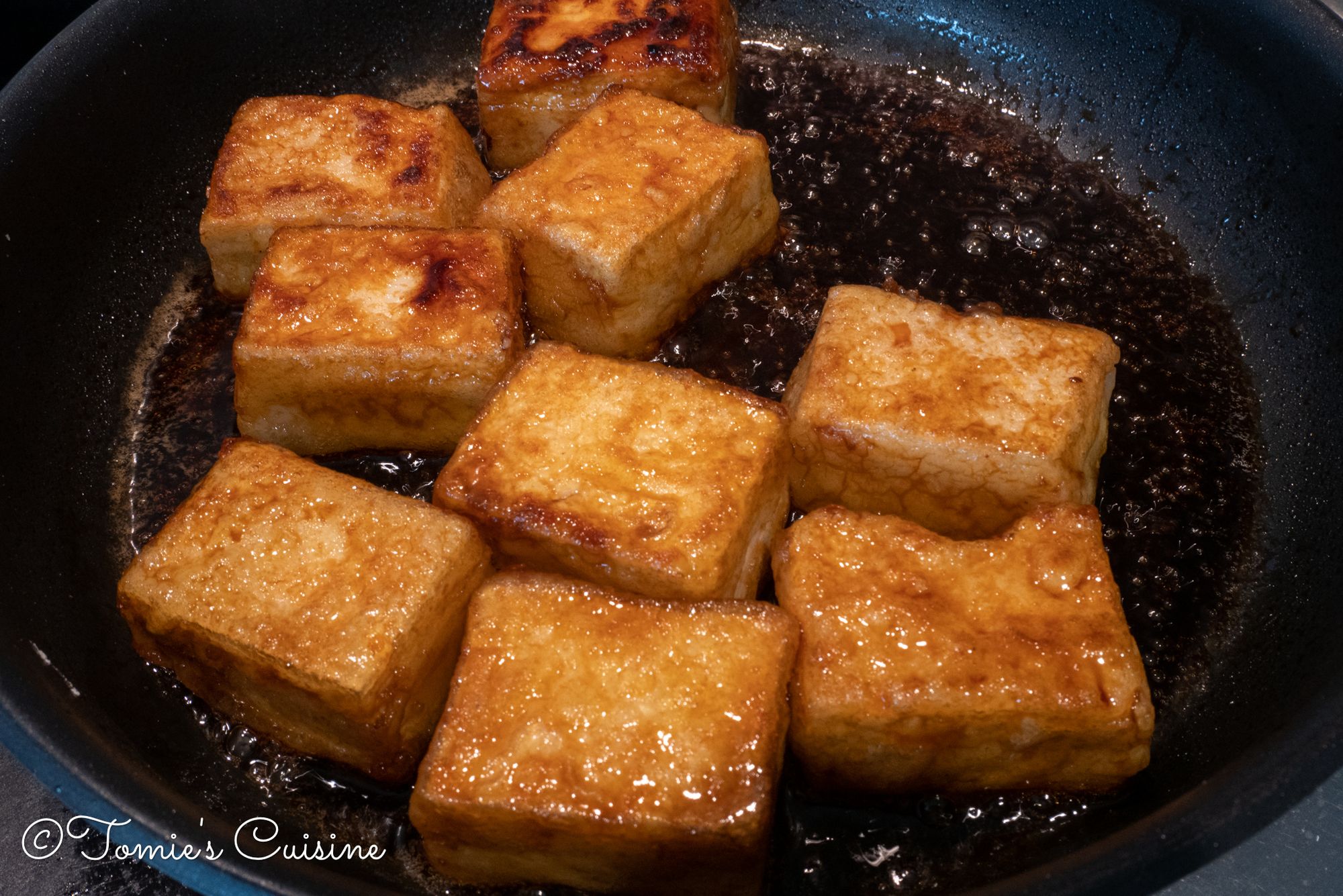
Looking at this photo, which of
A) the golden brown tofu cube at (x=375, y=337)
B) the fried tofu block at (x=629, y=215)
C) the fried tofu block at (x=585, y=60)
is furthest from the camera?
the fried tofu block at (x=585, y=60)

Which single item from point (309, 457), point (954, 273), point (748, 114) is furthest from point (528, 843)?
point (748, 114)

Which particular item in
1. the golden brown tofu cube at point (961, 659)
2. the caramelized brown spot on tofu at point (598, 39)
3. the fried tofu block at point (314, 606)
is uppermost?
the caramelized brown spot on tofu at point (598, 39)

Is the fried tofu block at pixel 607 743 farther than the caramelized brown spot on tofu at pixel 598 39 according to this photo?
No

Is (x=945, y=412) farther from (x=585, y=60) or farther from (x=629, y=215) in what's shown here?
(x=585, y=60)

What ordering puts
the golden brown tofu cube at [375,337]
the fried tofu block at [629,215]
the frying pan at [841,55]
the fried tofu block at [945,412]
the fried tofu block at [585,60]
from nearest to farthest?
the frying pan at [841,55] < the fried tofu block at [945,412] < the golden brown tofu cube at [375,337] < the fried tofu block at [629,215] < the fried tofu block at [585,60]

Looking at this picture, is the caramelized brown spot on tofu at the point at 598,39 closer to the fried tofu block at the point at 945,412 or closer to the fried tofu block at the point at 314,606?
the fried tofu block at the point at 945,412

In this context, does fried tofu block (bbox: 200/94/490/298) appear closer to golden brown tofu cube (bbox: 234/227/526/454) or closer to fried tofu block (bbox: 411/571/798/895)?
golden brown tofu cube (bbox: 234/227/526/454)

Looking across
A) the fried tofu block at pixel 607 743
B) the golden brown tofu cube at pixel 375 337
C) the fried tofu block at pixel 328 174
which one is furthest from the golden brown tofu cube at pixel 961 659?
the fried tofu block at pixel 328 174
